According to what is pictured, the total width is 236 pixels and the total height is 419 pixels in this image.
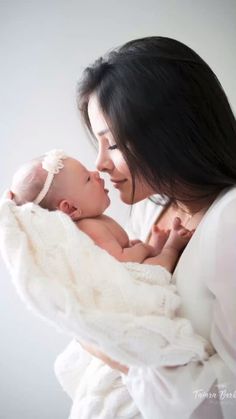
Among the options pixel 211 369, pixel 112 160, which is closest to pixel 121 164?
pixel 112 160

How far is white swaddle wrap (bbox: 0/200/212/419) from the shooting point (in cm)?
64

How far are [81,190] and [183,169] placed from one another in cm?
25

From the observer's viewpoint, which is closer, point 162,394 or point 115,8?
point 162,394

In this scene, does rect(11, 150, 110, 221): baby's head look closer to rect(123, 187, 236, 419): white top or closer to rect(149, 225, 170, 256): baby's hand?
rect(149, 225, 170, 256): baby's hand

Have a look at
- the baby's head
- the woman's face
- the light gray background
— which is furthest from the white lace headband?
the light gray background

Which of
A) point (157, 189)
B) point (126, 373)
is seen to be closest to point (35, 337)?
point (126, 373)

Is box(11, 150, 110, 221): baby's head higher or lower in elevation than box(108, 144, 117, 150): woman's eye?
lower

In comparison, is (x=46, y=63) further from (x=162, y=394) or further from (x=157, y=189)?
(x=162, y=394)

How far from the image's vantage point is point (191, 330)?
687 millimetres

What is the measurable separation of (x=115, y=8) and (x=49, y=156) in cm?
81

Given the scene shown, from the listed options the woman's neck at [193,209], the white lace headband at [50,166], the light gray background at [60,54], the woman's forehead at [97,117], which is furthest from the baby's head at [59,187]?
the light gray background at [60,54]

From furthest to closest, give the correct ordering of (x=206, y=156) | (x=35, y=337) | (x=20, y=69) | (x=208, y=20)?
(x=35, y=337) → (x=20, y=69) → (x=208, y=20) → (x=206, y=156)

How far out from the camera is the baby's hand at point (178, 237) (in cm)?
86

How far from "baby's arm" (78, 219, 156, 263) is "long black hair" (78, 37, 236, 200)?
0.16 meters
